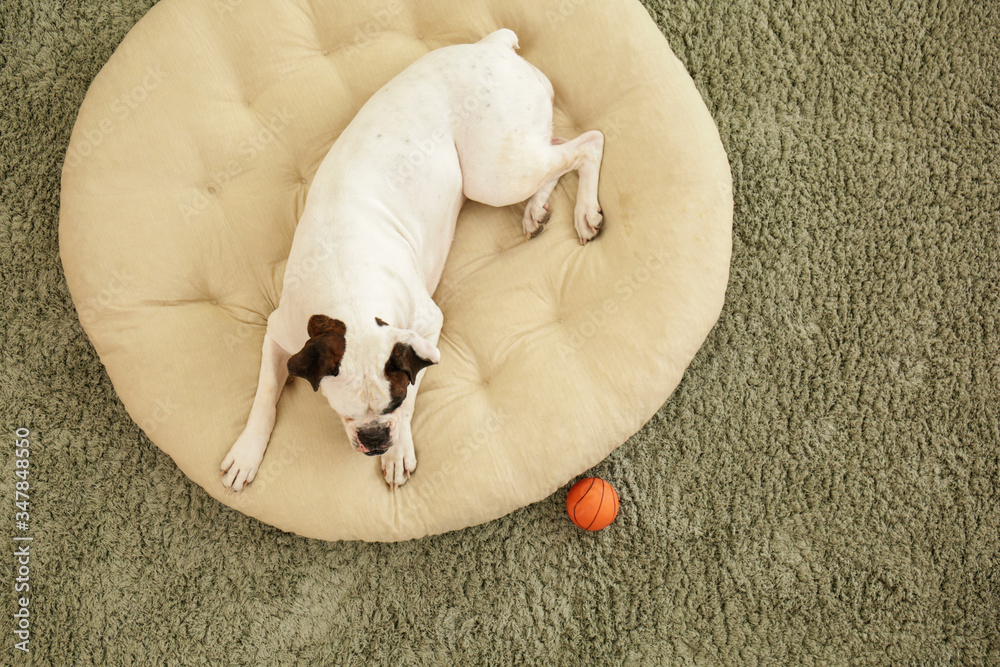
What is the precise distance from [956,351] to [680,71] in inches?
72.9

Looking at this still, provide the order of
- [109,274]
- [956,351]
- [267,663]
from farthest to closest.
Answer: [956,351], [267,663], [109,274]

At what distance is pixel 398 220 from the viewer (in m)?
2.48

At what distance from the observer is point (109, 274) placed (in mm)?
2725

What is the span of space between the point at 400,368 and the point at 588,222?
3.49 feet

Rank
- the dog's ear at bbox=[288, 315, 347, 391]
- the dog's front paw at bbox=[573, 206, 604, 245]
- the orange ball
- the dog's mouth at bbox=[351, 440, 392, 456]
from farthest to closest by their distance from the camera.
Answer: the orange ball
the dog's front paw at bbox=[573, 206, 604, 245]
the dog's mouth at bbox=[351, 440, 392, 456]
the dog's ear at bbox=[288, 315, 347, 391]

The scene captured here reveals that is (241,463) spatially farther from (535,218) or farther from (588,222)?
(588,222)

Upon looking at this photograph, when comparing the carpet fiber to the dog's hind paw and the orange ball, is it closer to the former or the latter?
the orange ball

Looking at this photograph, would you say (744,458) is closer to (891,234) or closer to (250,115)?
(891,234)

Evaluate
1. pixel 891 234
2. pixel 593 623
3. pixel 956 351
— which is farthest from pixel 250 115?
pixel 956 351

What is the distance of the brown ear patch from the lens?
2.12 meters

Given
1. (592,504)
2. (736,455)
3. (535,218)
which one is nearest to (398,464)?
(592,504)

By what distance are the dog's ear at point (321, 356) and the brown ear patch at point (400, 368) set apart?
15 cm

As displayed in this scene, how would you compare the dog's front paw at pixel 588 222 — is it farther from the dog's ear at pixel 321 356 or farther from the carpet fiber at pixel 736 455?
the dog's ear at pixel 321 356

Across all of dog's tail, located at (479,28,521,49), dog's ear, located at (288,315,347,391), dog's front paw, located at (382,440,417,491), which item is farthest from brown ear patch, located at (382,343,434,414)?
dog's tail, located at (479,28,521,49)
